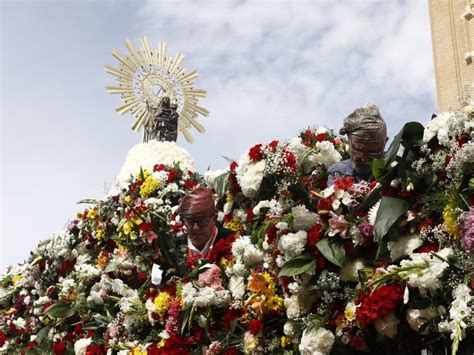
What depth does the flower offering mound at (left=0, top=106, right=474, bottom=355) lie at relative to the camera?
2658 mm

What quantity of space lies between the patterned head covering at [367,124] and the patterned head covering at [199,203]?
112 centimetres

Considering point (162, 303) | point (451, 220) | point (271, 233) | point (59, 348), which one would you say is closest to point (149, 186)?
point (59, 348)

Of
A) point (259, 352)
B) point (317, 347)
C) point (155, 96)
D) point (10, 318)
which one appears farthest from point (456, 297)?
point (155, 96)

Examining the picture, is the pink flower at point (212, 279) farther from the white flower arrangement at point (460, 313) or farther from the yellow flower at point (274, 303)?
the white flower arrangement at point (460, 313)

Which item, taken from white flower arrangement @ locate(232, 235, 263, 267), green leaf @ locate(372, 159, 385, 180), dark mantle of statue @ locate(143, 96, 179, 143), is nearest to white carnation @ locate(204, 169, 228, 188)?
white flower arrangement @ locate(232, 235, 263, 267)

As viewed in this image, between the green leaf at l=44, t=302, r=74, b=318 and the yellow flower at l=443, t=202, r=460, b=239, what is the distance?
347 cm

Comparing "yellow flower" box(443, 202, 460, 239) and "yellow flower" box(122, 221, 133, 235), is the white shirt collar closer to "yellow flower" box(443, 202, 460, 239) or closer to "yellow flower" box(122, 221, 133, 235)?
"yellow flower" box(122, 221, 133, 235)

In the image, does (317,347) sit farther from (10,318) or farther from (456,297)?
(10,318)

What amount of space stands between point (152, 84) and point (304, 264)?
7.85 m

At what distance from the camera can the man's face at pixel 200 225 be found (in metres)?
4.00

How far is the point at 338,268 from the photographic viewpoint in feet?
9.88

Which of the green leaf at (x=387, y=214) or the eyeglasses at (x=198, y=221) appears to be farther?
the eyeglasses at (x=198, y=221)

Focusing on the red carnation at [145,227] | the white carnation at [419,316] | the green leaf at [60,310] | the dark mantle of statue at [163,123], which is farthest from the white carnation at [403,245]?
the dark mantle of statue at [163,123]

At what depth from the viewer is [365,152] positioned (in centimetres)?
325
